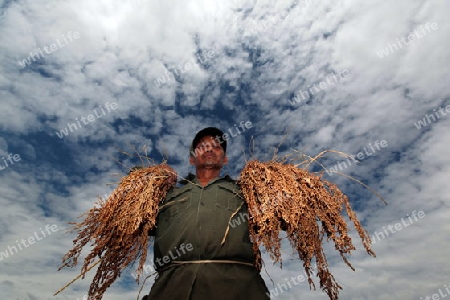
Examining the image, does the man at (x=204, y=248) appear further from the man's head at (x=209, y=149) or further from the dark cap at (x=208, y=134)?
the dark cap at (x=208, y=134)

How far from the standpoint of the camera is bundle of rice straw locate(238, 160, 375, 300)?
10.7 ft

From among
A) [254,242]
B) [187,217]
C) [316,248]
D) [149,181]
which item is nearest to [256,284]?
[254,242]

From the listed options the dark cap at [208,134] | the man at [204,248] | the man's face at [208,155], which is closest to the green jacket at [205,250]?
the man at [204,248]

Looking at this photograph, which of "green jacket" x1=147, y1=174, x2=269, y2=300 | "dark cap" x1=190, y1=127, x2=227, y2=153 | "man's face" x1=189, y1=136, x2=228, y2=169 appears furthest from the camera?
"dark cap" x1=190, y1=127, x2=227, y2=153

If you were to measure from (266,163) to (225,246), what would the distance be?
1097 mm

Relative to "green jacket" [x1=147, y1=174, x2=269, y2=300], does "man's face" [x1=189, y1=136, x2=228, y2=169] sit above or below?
above

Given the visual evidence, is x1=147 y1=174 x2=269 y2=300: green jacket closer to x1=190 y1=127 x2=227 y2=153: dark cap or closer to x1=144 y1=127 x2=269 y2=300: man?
x1=144 y1=127 x2=269 y2=300: man

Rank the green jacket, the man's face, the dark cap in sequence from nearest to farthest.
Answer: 1. the green jacket
2. the man's face
3. the dark cap

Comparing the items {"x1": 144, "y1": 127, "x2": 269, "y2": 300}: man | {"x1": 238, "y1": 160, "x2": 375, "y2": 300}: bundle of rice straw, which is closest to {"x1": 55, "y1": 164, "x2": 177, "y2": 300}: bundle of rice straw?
{"x1": 144, "y1": 127, "x2": 269, "y2": 300}: man

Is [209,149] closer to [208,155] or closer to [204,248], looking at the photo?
[208,155]

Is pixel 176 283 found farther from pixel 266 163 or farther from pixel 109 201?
pixel 266 163

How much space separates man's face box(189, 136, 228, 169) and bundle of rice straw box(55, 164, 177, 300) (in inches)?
26.0

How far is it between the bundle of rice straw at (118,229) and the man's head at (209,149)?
2.22 feet

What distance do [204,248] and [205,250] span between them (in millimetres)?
23
